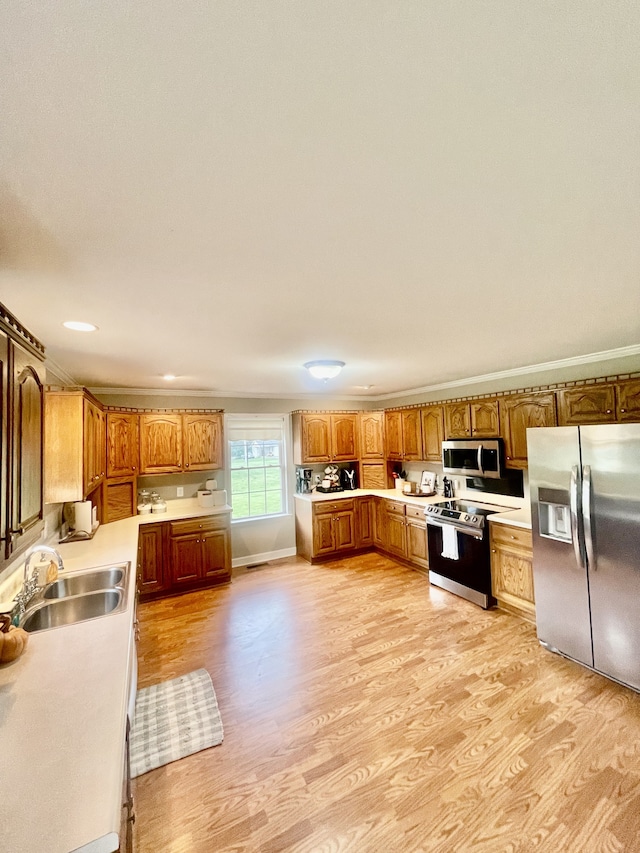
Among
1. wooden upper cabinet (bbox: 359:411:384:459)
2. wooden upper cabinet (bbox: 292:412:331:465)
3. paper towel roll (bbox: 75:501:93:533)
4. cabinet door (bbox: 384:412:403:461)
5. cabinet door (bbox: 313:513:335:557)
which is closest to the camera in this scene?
paper towel roll (bbox: 75:501:93:533)

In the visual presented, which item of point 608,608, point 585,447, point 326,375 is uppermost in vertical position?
point 326,375

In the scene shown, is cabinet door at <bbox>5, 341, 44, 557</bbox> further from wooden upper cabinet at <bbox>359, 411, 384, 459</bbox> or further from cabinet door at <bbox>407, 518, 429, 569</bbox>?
wooden upper cabinet at <bbox>359, 411, 384, 459</bbox>

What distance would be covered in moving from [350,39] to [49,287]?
62.2 inches

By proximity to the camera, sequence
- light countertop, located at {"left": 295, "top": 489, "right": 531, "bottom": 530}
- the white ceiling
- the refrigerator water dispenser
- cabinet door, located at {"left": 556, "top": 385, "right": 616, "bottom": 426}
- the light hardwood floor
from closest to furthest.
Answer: the white ceiling
the light hardwood floor
the refrigerator water dispenser
cabinet door, located at {"left": 556, "top": 385, "right": 616, "bottom": 426}
light countertop, located at {"left": 295, "top": 489, "right": 531, "bottom": 530}

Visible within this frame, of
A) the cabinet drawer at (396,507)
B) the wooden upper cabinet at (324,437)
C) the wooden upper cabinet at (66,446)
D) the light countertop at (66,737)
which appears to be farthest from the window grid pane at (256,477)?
the light countertop at (66,737)

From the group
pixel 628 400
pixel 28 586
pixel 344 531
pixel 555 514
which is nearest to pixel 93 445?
pixel 28 586

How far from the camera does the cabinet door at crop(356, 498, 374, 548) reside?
5402 millimetres

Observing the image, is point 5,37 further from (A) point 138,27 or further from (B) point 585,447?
(B) point 585,447

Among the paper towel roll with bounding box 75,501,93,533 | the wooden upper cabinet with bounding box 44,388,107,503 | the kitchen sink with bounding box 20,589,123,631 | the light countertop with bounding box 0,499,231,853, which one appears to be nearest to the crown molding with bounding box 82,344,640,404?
the wooden upper cabinet with bounding box 44,388,107,503

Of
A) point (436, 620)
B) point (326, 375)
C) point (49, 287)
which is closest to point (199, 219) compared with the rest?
point (49, 287)

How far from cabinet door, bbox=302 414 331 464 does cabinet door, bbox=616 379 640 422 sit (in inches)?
135

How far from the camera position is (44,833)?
84cm

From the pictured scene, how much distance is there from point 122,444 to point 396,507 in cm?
351

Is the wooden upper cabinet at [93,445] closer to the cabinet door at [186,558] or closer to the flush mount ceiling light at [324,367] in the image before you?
the cabinet door at [186,558]
